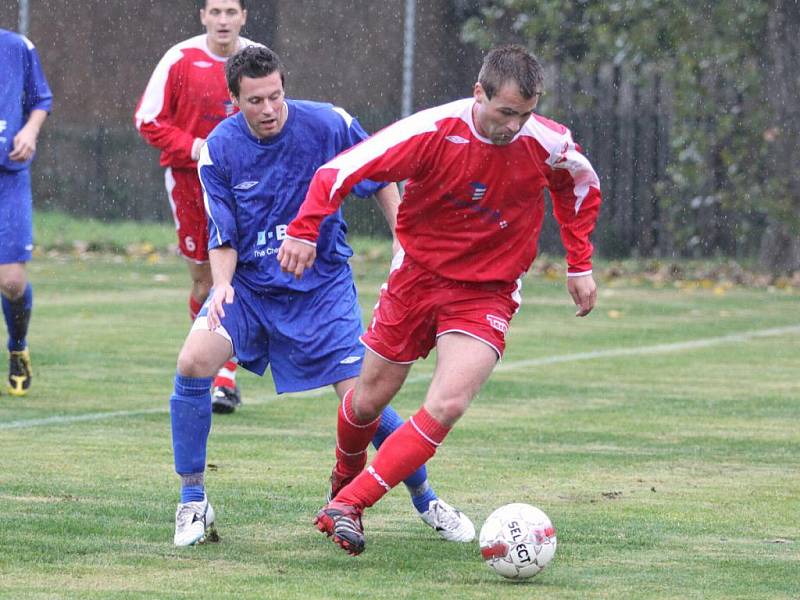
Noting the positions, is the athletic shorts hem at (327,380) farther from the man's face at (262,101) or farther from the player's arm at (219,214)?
the man's face at (262,101)

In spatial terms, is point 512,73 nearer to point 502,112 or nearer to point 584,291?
point 502,112

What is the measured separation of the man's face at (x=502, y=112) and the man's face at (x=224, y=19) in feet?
13.0

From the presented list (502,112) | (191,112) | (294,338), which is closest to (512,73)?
(502,112)

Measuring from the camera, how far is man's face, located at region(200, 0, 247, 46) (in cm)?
946

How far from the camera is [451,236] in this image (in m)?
5.95

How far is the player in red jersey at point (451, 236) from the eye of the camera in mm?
5664

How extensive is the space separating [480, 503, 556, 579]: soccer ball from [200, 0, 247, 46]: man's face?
468cm

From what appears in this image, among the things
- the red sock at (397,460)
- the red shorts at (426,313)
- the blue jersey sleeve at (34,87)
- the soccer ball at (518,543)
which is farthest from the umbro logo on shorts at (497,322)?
the blue jersey sleeve at (34,87)

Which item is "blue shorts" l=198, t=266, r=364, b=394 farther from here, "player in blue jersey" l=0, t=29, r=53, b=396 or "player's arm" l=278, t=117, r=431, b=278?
"player in blue jersey" l=0, t=29, r=53, b=396

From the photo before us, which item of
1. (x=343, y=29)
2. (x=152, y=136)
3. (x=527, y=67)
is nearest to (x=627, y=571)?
(x=527, y=67)

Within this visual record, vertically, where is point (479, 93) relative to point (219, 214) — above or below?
above

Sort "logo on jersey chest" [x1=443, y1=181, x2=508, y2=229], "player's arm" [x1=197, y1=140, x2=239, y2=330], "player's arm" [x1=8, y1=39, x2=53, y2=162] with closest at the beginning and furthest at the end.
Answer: "logo on jersey chest" [x1=443, y1=181, x2=508, y2=229] < "player's arm" [x1=197, y1=140, x2=239, y2=330] < "player's arm" [x1=8, y1=39, x2=53, y2=162]

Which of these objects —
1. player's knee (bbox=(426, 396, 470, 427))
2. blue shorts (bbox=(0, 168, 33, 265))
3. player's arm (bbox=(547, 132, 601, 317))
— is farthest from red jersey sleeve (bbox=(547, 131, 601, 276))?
blue shorts (bbox=(0, 168, 33, 265))

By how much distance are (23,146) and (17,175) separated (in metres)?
0.28
